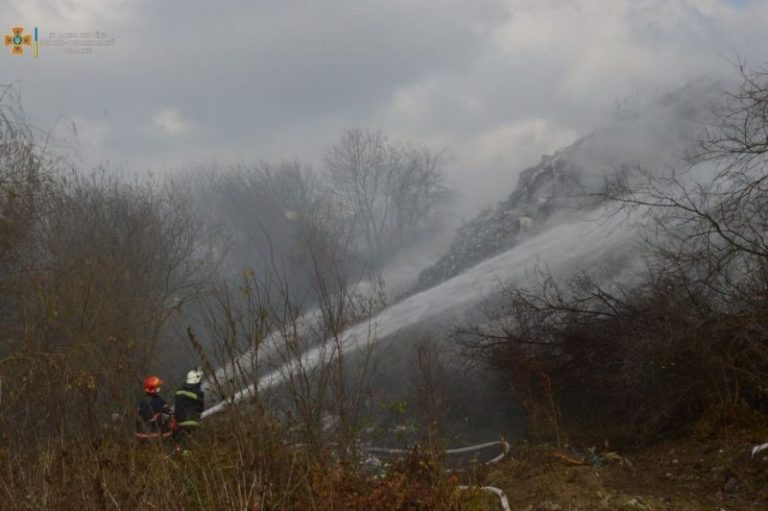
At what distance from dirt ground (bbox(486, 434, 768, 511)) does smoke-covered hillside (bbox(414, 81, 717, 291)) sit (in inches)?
578

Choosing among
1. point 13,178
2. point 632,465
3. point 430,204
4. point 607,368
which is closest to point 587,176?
point 607,368

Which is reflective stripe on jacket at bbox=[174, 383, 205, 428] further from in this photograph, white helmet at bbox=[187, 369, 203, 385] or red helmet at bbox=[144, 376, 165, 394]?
red helmet at bbox=[144, 376, 165, 394]

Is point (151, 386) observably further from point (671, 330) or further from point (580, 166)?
point (580, 166)

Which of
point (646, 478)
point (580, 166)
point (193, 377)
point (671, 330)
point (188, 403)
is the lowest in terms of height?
point (646, 478)

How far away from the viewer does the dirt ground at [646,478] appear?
6.95 metres

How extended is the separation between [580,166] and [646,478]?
19.3m

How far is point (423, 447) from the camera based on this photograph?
643 cm

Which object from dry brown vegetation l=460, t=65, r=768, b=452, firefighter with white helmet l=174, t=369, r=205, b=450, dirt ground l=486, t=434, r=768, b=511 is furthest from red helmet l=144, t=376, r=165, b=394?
dry brown vegetation l=460, t=65, r=768, b=452

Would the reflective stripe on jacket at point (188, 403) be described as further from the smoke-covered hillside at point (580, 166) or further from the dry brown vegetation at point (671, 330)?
the smoke-covered hillside at point (580, 166)

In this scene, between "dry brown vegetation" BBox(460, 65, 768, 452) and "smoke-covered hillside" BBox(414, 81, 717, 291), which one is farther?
"smoke-covered hillside" BBox(414, 81, 717, 291)

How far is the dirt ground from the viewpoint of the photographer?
6953 mm

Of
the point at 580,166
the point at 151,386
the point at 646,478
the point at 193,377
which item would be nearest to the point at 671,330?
the point at 646,478

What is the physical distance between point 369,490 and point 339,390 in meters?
0.80

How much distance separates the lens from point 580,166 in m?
25.9
